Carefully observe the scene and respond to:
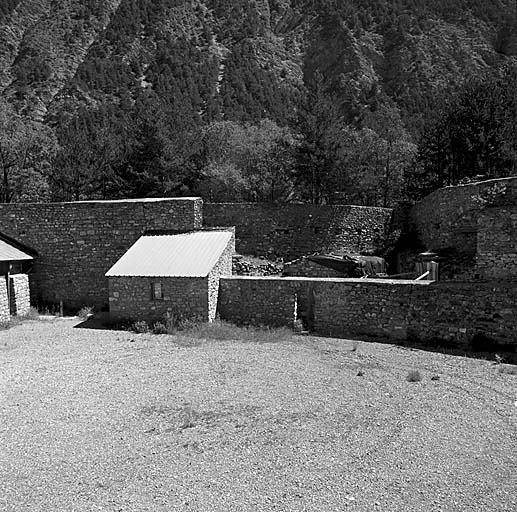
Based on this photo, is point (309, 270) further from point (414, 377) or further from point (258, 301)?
point (414, 377)

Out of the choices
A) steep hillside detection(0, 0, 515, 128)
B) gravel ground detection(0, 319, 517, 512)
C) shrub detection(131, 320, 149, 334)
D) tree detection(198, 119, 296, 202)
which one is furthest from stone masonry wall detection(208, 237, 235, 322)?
steep hillside detection(0, 0, 515, 128)

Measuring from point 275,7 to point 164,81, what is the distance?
60.1 m

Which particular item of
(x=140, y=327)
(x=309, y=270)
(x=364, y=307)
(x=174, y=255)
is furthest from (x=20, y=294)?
(x=364, y=307)

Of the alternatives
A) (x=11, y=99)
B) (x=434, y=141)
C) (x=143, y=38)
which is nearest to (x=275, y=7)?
(x=143, y=38)

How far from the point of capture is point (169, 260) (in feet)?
50.4

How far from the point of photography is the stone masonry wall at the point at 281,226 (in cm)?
2372

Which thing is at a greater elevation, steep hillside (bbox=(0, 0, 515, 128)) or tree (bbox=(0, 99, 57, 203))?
steep hillside (bbox=(0, 0, 515, 128))

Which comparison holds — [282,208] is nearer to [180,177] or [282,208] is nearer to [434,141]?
[180,177]

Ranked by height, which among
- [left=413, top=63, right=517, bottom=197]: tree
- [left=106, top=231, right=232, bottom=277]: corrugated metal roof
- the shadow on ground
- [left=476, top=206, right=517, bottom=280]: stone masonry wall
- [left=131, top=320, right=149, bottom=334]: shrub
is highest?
[left=413, top=63, right=517, bottom=197]: tree

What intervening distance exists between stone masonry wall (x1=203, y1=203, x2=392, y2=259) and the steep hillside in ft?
149

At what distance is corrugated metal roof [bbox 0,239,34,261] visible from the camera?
16.9m

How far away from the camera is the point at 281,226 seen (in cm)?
2378

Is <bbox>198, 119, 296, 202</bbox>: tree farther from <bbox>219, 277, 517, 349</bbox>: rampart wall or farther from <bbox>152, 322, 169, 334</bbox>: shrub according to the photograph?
<bbox>152, 322, 169, 334</bbox>: shrub

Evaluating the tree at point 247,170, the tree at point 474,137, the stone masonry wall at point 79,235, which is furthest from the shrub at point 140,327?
the tree at point 474,137
